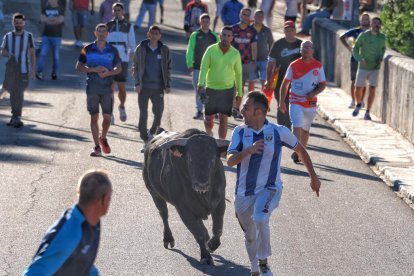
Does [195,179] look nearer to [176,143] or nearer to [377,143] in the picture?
[176,143]

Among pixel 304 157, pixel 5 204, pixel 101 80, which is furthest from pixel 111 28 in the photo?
pixel 304 157

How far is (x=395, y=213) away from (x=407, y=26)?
11.9 meters

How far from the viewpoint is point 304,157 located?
411 inches

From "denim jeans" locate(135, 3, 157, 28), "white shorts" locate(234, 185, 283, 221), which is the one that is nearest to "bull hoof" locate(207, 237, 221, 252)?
"white shorts" locate(234, 185, 283, 221)

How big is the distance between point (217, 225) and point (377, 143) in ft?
28.0

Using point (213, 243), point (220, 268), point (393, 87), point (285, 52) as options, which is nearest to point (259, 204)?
point (220, 268)

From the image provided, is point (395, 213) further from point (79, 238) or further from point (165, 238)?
point (79, 238)

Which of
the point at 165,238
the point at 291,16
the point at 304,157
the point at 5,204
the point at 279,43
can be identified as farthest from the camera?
the point at 291,16

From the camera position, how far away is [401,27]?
26.3m

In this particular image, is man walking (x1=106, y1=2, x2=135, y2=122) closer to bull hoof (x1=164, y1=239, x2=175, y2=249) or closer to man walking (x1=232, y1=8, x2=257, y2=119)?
man walking (x1=232, y1=8, x2=257, y2=119)

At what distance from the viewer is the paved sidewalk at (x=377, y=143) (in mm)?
16625

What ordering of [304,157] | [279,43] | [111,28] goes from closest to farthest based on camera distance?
1. [304,157]
2. [279,43]
3. [111,28]

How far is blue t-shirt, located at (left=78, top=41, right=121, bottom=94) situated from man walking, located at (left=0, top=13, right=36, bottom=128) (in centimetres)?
295

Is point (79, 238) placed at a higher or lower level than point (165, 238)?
higher
